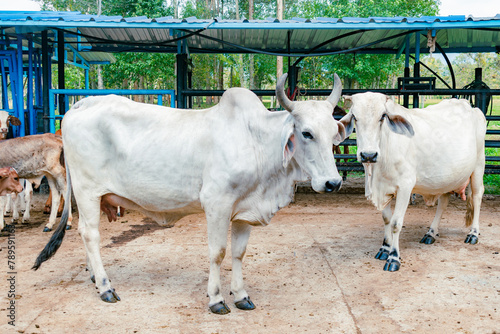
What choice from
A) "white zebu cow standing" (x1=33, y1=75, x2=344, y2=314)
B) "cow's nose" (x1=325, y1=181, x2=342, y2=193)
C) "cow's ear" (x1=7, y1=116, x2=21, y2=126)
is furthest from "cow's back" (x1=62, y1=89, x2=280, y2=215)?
"cow's ear" (x1=7, y1=116, x2=21, y2=126)

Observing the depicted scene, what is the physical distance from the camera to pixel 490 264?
206 inches

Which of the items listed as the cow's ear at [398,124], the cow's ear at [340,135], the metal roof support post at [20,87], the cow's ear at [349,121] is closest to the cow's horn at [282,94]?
the cow's ear at [340,135]

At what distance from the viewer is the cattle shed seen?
288 inches

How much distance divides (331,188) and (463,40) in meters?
7.63

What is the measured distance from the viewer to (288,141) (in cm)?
384

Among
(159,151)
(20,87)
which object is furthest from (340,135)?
(20,87)

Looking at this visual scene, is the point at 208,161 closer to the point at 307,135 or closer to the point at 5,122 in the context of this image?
the point at 307,135

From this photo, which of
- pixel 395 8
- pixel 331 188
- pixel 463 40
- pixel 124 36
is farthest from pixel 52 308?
pixel 395 8

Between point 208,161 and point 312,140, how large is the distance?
0.88m

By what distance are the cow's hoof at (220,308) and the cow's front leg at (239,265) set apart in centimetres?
15

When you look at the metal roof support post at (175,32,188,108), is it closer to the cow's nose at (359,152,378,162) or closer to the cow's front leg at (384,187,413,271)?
the cow's nose at (359,152,378,162)

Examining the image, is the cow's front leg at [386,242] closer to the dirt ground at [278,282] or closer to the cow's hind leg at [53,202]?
the dirt ground at [278,282]

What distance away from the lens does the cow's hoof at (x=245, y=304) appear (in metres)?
4.03

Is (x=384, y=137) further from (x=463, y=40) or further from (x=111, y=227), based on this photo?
(x=463, y=40)
